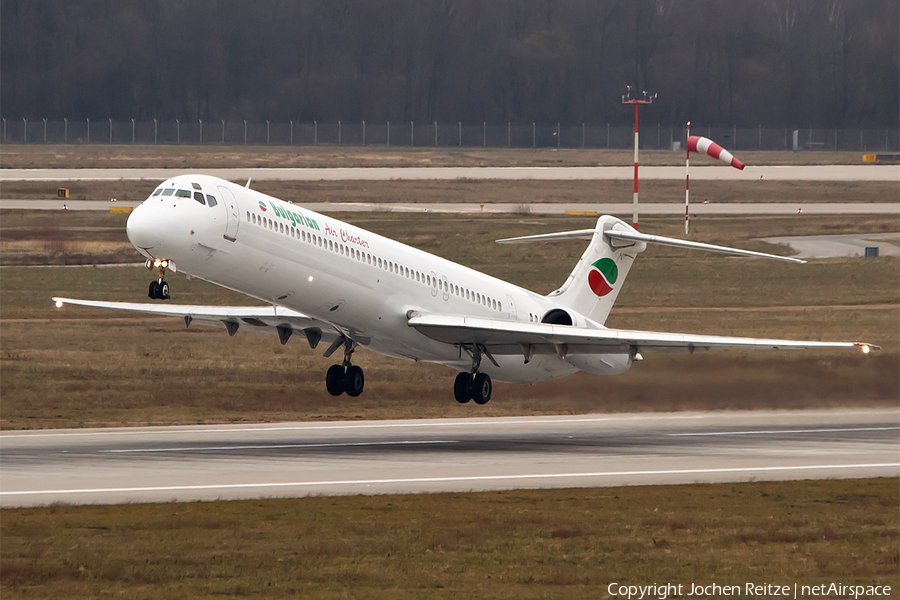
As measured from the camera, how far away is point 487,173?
370 feet

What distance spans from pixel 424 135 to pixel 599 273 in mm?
94104

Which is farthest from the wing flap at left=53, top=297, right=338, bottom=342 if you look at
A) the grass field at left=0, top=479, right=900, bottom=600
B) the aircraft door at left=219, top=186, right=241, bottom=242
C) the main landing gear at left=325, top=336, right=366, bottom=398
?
the grass field at left=0, top=479, right=900, bottom=600

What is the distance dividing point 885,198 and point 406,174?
42215 millimetres

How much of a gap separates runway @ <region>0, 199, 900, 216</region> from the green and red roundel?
4255 centimetres

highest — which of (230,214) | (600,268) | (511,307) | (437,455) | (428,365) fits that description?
(230,214)

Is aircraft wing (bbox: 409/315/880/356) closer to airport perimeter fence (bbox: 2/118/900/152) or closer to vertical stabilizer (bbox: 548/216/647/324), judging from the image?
vertical stabilizer (bbox: 548/216/647/324)

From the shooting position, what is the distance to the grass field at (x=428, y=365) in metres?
49.2

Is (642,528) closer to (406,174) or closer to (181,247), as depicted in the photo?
(181,247)

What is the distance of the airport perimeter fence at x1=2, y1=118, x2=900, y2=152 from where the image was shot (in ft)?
429

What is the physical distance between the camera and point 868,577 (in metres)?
26.5

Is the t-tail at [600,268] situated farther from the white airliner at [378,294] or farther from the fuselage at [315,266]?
the fuselage at [315,266]

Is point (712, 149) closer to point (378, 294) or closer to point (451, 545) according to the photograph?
point (378, 294)

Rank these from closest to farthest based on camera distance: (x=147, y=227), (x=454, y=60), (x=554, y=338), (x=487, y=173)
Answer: (x=147, y=227), (x=554, y=338), (x=487, y=173), (x=454, y=60)

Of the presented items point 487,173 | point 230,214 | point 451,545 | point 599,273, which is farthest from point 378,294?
Result: point 487,173
